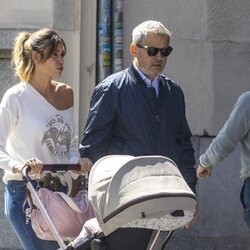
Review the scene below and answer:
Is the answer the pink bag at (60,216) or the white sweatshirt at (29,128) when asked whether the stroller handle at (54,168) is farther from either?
the white sweatshirt at (29,128)

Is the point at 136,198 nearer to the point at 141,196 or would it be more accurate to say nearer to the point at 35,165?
the point at 141,196

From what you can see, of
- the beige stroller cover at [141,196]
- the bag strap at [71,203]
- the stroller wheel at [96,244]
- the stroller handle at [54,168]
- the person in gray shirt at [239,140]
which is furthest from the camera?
the person in gray shirt at [239,140]

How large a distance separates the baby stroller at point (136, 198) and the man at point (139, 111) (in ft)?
3.21

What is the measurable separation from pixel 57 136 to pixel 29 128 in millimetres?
183

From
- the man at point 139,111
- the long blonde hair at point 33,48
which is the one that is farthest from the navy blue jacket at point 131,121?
the long blonde hair at point 33,48

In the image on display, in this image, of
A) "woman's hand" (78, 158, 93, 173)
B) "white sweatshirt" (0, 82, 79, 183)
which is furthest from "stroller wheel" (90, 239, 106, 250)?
"white sweatshirt" (0, 82, 79, 183)

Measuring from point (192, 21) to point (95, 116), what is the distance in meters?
2.22

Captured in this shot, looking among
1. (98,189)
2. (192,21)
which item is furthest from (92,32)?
(98,189)

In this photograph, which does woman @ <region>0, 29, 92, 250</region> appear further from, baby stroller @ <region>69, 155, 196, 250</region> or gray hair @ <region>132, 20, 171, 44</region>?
baby stroller @ <region>69, 155, 196, 250</region>

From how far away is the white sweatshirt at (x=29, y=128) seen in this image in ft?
17.0

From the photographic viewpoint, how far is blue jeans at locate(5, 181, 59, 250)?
511 centimetres

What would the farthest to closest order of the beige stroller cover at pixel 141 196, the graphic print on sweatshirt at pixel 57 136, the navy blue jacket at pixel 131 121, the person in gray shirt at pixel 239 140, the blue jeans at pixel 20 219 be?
1. the person in gray shirt at pixel 239 140
2. the navy blue jacket at pixel 131 121
3. the graphic print on sweatshirt at pixel 57 136
4. the blue jeans at pixel 20 219
5. the beige stroller cover at pixel 141 196

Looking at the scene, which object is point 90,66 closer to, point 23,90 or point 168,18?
point 168,18

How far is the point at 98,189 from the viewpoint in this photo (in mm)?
4336
